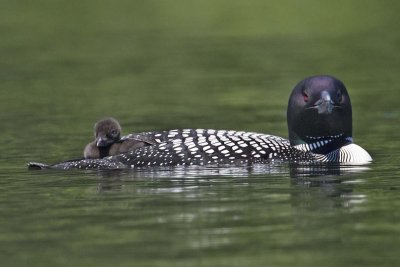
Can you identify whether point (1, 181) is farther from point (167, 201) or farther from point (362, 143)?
point (362, 143)

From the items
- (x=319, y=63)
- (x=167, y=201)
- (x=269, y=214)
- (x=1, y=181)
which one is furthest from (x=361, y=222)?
(x=319, y=63)

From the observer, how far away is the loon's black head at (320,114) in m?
11.6

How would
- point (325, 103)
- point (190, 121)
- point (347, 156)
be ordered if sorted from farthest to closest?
point (190, 121) < point (347, 156) < point (325, 103)

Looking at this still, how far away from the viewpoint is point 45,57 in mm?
22734

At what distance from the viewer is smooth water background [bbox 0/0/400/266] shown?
830 cm

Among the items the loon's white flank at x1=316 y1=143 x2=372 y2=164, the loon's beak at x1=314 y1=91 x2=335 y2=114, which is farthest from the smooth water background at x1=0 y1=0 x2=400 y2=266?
the loon's beak at x1=314 y1=91 x2=335 y2=114

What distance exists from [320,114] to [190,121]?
358 centimetres

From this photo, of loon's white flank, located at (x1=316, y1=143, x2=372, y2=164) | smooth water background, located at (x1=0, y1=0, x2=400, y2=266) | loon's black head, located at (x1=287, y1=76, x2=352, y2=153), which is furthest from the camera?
loon's white flank, located at (x1=316, y1=143, x2=372, y2=164)

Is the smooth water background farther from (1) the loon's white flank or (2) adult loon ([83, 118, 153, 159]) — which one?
(2) adult loon ([83, 118, 153, 159])

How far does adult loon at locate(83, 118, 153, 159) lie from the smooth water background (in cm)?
38

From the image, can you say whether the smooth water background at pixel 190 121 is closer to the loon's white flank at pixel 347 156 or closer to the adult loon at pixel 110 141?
the loon's white flank at pixel 347 156

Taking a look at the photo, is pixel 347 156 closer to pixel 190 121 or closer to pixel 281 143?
pixel 281 143

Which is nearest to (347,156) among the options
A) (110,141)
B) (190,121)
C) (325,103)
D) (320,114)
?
(320,114)

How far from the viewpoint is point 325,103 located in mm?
11586
